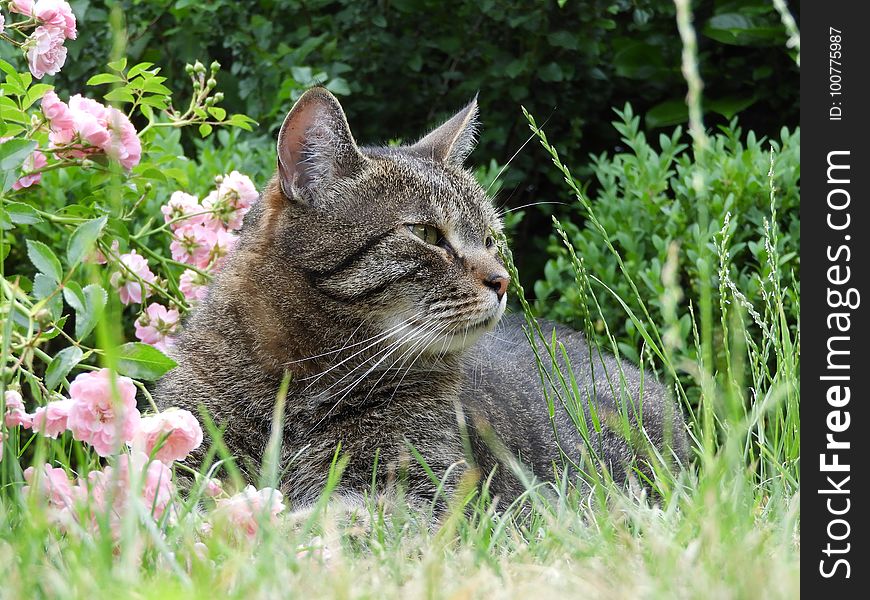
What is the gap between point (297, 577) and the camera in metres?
1.63

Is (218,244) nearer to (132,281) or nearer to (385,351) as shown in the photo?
(132,281)

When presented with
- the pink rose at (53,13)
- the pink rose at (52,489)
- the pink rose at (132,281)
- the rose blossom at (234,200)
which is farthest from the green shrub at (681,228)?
the pink rose at (52,489)

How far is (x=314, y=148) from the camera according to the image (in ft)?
9.14

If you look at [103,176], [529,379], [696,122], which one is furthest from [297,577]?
[529,379]

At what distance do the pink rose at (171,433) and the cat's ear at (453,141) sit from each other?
1.32 meters

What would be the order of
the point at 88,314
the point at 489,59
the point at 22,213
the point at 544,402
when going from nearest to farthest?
1. the point at 88,314
2. the point at 22,213
3. the point at 544,402
4. the point at 489,59

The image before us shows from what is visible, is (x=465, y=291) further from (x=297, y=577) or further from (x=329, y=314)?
(x=297, y=577)

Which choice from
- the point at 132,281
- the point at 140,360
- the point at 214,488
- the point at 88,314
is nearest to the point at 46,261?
the point at 88,314

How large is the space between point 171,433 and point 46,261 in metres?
0.48

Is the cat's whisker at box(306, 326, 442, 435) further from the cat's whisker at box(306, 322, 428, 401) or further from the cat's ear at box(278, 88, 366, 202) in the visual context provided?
the cat's ear at box(278, 88, 366, 202)

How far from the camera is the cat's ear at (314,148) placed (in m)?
2.71

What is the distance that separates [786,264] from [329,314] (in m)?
2.09

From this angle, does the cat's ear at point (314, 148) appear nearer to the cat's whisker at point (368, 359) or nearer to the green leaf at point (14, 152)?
the cat's whisker at point (368, 359)

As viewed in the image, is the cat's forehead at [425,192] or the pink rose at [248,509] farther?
Answer: the cat's forehead at [425,192]
